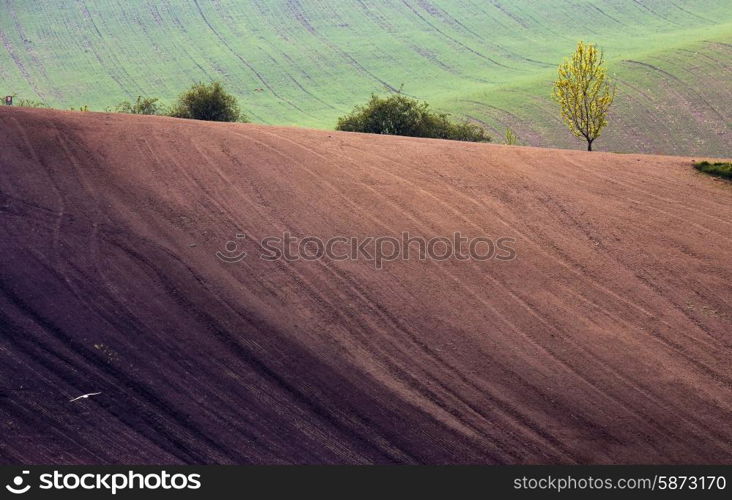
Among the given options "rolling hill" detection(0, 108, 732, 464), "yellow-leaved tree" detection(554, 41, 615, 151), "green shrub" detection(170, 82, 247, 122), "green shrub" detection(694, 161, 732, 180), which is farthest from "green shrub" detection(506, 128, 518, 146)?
"rolling hill" detection(0, 108, 732, 464)

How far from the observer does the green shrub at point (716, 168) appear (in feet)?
113

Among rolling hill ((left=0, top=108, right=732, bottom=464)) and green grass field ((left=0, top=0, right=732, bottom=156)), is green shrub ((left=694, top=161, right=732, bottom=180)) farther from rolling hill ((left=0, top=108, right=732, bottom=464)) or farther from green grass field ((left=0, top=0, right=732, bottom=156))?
green grass field ((left=0, top=0, right=732, bottom=156))

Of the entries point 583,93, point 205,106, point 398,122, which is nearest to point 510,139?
point 583,93

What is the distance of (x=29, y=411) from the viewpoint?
68.4ft

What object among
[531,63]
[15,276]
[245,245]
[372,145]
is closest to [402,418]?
[245,245]

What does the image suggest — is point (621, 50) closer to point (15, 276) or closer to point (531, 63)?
point (531, 63)

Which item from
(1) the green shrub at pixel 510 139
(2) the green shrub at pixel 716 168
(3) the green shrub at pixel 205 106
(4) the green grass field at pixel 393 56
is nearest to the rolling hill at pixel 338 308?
(2) the green shrub at pixel 716 168

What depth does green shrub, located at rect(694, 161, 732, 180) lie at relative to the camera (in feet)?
113

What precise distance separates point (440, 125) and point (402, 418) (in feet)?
89.7

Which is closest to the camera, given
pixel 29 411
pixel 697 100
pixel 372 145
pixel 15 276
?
pixel 29 411

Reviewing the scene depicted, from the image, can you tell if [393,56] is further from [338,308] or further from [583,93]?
[338,308]

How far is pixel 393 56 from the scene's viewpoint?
81.2m

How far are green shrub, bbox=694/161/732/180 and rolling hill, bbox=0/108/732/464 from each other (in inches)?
39.0

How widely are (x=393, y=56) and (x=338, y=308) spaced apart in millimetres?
58413
